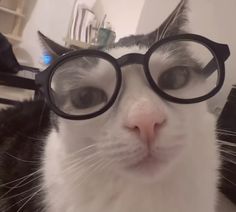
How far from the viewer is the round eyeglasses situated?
0.55 m

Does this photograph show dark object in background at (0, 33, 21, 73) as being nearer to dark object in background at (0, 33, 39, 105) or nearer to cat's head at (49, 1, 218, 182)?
dark object in background at (0, 33, 39, 105)

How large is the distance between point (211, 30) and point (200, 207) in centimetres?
108

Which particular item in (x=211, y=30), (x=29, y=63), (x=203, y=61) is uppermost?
(x=211, y=30)

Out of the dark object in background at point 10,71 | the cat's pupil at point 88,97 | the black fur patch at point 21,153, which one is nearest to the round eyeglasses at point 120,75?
the cat's pupil at point 88,97

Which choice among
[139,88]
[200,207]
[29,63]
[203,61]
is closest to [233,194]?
[200,207]

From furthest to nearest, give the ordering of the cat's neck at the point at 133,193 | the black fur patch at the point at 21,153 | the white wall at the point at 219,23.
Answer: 1. the white wall at the point at 219,23
2. the black fur patch at the point at 21,153
3. the cat's neck at the point at 133,193

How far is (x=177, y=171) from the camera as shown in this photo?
0.62 meters

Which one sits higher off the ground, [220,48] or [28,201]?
[220,48]

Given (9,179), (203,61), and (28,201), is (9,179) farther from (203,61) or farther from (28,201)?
(203,61)

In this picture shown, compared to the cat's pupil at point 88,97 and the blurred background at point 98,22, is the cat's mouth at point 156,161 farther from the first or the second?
the blurred background at point 98,22

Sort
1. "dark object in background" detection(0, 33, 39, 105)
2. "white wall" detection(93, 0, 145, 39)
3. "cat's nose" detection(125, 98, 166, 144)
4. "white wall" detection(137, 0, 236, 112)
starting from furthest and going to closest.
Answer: "white wall" detection(93, 0, 145, 39) < "dark object in background" detection(0, 33, 39, 105) < "white wall" detection(137, 0, 236, 112) < "cat's nose" detection(125, 98, 166, 144)

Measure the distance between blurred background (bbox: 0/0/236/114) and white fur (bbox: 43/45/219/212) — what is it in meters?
0.18

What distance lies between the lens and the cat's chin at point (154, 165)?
529 millimetres

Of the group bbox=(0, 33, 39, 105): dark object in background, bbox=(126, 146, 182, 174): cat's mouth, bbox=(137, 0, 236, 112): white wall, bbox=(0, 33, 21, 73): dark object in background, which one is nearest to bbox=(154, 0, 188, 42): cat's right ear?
bbox=(126, 146, 182, 174): cat's mouth
